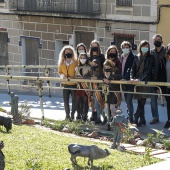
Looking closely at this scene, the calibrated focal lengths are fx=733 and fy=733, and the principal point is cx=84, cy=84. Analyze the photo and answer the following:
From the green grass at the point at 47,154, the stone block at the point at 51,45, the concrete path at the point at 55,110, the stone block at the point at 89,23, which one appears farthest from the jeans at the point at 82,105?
the stone block at the point at 51,45

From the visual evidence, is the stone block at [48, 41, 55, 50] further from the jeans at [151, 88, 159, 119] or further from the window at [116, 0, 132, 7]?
the jeans at [151, 88, 159, 119]

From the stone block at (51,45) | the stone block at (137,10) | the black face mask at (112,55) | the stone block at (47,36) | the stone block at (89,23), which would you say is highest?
the stone block at (137,10)

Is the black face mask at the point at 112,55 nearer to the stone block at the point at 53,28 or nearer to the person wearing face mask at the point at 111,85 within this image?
the person wearing face mask at the point at 111,85

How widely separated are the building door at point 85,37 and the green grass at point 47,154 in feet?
38.7

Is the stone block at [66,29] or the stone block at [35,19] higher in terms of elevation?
the stone block at [35,19]

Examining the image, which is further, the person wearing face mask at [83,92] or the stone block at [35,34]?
the stone block at [35,34]

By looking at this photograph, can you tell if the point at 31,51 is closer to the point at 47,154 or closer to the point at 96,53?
the point at 96,53

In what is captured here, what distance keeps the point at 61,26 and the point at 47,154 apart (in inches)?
584

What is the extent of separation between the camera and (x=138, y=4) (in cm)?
2244

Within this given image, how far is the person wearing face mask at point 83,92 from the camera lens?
13969 millimetres

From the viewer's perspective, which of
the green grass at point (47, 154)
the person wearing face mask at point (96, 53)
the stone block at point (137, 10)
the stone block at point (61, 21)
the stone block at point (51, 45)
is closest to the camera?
the green grass at point (47, 154)

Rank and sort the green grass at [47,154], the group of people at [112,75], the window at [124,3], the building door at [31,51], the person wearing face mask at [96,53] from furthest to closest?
the building door at [31,51] → the window at [124,3] → the person wearing face mask at [96,53] → the group of people at [112,75] → the green grass at [47,154]

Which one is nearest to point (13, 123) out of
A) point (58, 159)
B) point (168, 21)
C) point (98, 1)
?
point (58, 159)

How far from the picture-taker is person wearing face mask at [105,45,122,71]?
13.6m
